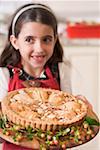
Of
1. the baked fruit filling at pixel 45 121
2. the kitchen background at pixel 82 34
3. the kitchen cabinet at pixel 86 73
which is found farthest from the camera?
the kitchen background at pixel 82 34

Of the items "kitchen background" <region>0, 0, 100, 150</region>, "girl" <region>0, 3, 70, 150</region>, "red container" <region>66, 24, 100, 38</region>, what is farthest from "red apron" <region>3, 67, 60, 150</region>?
"red container" <region>66, 24, 100, 38</region>

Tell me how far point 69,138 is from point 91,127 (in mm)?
48

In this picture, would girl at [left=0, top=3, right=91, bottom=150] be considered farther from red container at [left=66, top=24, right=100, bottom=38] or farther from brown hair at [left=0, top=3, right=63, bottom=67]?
red container at [left=66, top=24, right=100, bottom=38]

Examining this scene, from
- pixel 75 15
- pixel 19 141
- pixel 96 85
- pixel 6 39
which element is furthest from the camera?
pixel 75 15

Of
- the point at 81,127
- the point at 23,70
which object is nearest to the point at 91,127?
the point at 81,127

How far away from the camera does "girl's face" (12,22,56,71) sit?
52 cm

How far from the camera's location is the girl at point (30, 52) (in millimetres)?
524

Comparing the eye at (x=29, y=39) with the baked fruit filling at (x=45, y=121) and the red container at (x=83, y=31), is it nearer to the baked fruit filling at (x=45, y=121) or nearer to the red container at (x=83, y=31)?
the baked fruit filling at (x=45, y=121)

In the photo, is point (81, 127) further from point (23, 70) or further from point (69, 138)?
point (23, 70)

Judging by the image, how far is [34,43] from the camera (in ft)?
1.73

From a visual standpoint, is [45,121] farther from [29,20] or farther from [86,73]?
[86,73]

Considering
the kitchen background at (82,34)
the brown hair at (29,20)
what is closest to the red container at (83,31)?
the kitchen background at (82,34)

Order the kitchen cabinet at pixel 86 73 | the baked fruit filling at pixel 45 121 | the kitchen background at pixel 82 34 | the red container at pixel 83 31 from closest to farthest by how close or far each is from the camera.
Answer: the baked fruit filling at pixel 45 121 < the kitchen cabinet at pixel 86 73 < the kitchen background at pixel 82 34 < the red container at pixel 83 31

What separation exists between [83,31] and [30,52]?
1.63 feet
